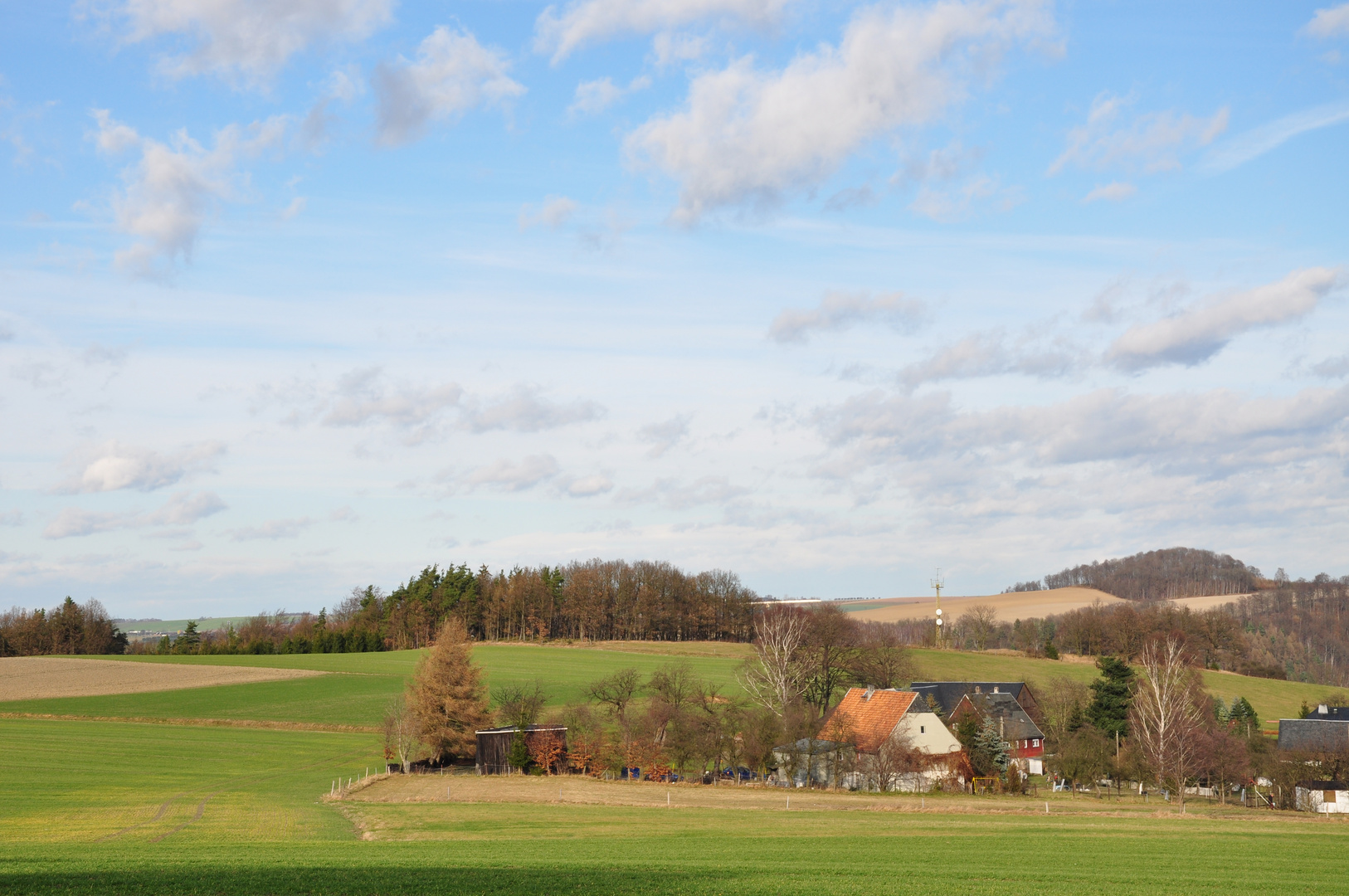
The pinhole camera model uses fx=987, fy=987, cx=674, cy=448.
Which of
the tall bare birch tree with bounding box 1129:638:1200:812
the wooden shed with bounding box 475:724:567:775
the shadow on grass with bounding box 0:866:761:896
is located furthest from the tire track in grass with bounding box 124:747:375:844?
the tall bare birch tree with bounding box 1129:638:1200:812

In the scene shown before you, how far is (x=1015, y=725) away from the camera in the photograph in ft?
259

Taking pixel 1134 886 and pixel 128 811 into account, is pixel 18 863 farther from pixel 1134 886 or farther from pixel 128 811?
pixel 1134 886

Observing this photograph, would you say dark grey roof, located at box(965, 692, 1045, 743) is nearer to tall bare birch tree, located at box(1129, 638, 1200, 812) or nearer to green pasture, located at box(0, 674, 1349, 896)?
tall bare birch tree, located at box(1129, 638, 1200, 812)

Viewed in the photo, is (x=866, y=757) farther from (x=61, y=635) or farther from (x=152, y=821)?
(x=61, y=635)

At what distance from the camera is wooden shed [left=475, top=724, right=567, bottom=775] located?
64500 millimetres

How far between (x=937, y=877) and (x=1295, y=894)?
786 cm

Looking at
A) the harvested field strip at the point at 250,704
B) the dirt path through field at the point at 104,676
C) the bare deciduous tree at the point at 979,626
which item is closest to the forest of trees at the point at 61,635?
the dirt path through field at the point at 104,676

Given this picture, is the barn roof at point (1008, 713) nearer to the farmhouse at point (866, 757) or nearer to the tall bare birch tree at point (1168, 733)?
the tall bare birch tree at point (1168, 733)

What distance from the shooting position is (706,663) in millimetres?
117812

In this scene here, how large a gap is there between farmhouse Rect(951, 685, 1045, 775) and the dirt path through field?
2636 inches

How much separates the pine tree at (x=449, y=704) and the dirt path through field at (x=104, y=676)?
128 feet

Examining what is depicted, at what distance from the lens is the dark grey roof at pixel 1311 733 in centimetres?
7150

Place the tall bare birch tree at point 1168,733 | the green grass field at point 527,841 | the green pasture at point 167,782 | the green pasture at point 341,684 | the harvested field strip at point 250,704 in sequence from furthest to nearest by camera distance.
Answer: the green pasture at point 341,684, the harvested field strip at point 250,704, the tall bare birch tree at point 1168,733, the green pasture at point 167,782, the green grass field at point 527,841

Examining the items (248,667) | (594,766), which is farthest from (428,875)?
(248,667)
